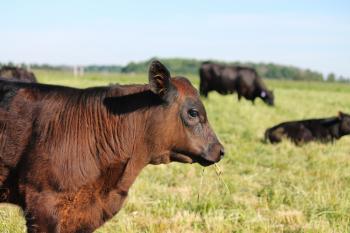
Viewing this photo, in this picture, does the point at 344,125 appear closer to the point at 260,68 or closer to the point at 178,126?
the point at 178,126

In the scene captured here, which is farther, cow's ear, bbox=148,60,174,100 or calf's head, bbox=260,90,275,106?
calf's head, bbox=260,90,275,106

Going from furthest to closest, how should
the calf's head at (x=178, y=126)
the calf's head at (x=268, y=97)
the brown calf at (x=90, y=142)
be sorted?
A: the calf's head at (x=268, y=97)
the calf's head at (x=178, y=126)
the brown calf at (x=90, y=142)

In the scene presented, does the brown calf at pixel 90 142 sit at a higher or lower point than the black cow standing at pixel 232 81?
higher

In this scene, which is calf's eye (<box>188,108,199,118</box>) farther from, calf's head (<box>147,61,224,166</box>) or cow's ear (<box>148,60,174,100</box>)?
cow's ear (<box>148,60,174,100</box>)

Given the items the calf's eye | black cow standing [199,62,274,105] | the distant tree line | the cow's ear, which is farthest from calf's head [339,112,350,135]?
the distant tree line

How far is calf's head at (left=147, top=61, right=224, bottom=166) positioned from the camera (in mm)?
3906

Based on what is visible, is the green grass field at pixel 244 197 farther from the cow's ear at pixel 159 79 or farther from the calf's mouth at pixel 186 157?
the cow's ear at pixel 159 79

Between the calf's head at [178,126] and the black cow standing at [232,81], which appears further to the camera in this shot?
the black cow standing at [232,81]

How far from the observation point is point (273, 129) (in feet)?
39.2

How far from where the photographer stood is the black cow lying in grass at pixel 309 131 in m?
11.8

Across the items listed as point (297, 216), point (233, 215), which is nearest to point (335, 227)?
point (297, 216)

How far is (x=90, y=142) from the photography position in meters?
3.79

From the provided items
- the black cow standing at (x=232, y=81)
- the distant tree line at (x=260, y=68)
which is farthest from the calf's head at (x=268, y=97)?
the distant tree line at (x=260, y=68)

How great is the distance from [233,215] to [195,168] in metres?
2.67
